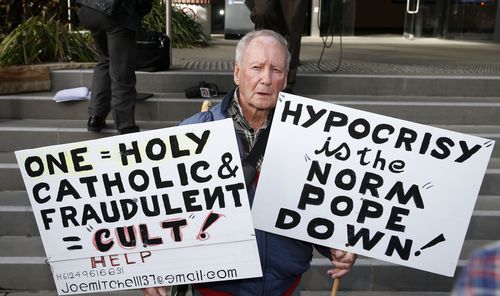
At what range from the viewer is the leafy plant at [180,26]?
8.71 meters

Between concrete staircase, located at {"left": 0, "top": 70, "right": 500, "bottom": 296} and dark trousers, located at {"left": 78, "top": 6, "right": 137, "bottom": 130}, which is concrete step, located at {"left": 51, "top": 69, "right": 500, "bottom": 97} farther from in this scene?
dark trousers, located at {"left": 78, "top": 6, "right": 137, "bottom": 130}

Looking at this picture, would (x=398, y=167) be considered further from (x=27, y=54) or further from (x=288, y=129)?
(x=27, y=54)

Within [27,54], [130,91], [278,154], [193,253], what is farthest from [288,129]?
[27,54]

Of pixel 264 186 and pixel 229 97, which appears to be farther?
pixel 229 97

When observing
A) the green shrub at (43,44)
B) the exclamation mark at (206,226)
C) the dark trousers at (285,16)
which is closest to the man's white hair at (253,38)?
the exclamation mark at (206,226)

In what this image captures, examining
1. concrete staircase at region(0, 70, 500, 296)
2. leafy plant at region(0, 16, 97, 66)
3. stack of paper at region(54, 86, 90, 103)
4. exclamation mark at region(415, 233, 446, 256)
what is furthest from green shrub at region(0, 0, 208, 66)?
exclamation mark at region(415, 233, 446, 256)

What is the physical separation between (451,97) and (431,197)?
4.16 meters

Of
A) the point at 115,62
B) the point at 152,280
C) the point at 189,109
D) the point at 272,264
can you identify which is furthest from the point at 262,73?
the point at 189,109

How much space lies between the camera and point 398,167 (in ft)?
6.93

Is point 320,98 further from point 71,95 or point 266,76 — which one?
point 266,76

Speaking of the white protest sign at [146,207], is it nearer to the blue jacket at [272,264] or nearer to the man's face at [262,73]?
the blue jacket at [272,264]

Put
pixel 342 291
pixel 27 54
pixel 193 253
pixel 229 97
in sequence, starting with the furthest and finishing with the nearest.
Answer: pixel 27 54
pixel 342 291
pixel 229 97
pixel 193 253

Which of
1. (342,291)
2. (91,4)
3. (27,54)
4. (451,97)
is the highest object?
(91,4)

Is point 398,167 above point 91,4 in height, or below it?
below
